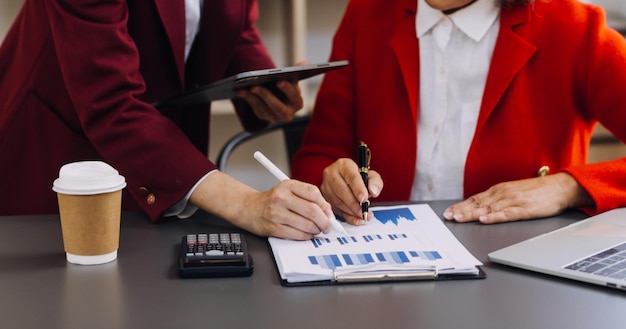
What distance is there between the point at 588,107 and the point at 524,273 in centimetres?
68

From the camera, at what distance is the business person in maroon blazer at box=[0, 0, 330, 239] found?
51.7 inches

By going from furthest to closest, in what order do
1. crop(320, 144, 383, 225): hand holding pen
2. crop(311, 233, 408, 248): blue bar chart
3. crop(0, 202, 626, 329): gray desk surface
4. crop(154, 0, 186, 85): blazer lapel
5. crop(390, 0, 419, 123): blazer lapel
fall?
crop(390, 0, 419, 123): blazer lapel → crop(154, 0, 186, 85): blazer lapel → crop(320, 144, 383, 225): hand holding pen → crop(311, 233, 408, 248): blue bar chart → crop(0, 202, 626, 329): gray desk surface

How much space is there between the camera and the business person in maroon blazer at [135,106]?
1313 millimetres

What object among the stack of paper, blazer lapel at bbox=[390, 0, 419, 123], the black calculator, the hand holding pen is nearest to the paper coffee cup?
the black calculator

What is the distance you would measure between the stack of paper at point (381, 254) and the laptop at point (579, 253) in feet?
0.26

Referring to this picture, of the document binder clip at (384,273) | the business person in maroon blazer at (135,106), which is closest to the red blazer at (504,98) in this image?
the business person in maroon blazer at (135,106)

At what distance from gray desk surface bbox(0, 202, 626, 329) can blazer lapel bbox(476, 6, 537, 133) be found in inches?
20.7

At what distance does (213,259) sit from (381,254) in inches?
9.5

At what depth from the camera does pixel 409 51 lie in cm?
172

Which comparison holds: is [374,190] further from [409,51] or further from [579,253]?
[409,51]

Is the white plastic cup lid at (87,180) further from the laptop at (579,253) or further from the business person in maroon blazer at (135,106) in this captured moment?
the laptop at (579,253)

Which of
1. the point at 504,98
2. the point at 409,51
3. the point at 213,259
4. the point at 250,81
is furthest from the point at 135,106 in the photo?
the point at 504,98

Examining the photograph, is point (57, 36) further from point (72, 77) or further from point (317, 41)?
point (317, 41)

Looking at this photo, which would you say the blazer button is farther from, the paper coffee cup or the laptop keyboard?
the paper coffee cup
